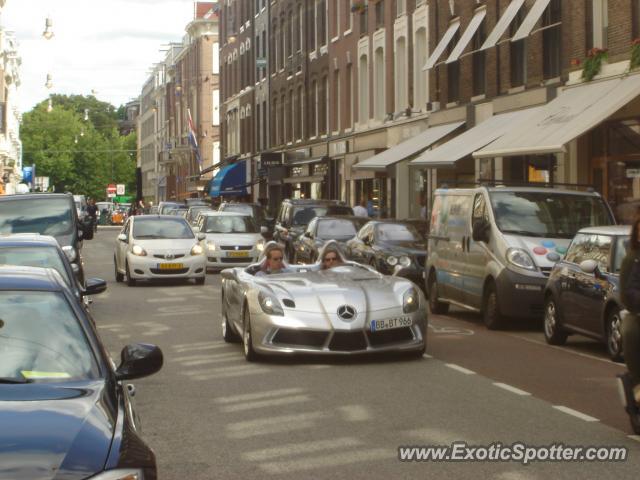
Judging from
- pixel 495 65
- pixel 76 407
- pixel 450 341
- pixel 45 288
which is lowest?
pixel 450 341

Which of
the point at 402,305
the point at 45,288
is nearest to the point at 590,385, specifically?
the point at 402,305

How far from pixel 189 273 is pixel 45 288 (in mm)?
21410

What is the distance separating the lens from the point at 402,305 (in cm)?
1353

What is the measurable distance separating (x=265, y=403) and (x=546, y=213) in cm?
888

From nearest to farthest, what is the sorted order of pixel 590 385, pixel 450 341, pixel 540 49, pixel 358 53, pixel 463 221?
pixel 590 385 < pixel 450 341 < pixel 463 221 < pixel 540 49 < pixel 358 53

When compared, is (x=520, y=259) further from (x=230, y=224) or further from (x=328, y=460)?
(x=230, y=224)

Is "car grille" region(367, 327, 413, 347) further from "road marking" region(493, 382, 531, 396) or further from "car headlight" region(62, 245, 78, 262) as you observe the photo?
"car headlight" region(62, 245, 78, 262)

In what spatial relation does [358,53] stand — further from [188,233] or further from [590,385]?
[590,385]

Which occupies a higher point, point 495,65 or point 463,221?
point 495,65

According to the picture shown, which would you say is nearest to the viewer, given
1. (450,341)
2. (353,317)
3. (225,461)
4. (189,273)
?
(225,461)

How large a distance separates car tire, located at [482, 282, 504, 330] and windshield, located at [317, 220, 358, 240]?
1143 centimetres

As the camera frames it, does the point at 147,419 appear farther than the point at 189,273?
No

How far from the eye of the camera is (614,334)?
13.9m

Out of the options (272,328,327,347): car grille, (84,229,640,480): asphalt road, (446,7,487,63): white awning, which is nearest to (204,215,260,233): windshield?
(446,7,487,63): white awning
